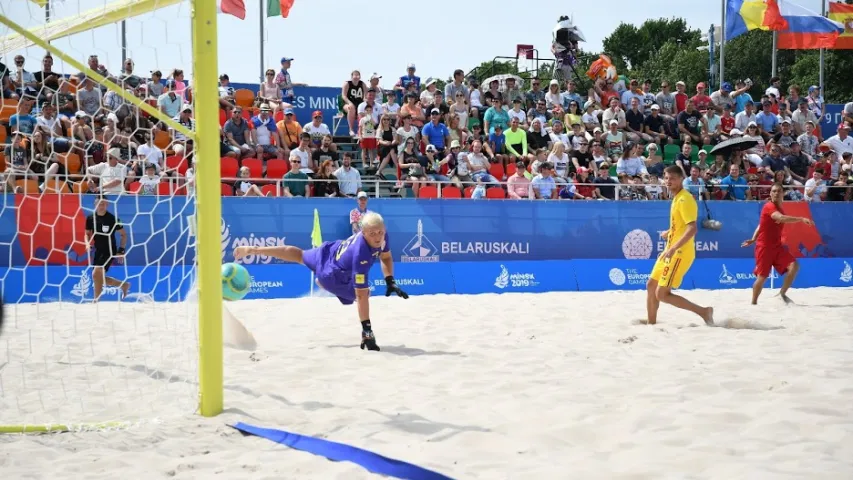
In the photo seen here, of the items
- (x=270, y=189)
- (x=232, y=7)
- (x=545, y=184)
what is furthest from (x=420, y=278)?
(x=232, y=7)

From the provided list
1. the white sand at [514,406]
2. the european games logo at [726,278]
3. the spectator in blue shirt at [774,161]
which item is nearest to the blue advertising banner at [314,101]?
the european games logo at [726,278]

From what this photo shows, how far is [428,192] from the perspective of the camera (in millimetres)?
14328

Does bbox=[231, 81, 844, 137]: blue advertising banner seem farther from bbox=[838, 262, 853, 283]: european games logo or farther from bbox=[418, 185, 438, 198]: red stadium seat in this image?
bbox=[838, 262, 853, 283]: european games logo

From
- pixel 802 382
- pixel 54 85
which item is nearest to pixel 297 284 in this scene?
pixel 54 85

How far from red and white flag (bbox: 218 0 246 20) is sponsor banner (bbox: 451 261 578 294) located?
20.6 feet

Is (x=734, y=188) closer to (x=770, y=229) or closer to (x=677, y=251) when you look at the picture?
(x=770, y=229)

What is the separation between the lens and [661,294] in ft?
26.8

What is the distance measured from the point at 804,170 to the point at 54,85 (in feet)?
48.9

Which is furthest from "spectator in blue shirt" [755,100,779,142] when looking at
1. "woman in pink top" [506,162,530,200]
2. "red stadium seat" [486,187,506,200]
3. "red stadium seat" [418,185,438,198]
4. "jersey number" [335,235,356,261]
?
"jersey number" [335,235,356,261]

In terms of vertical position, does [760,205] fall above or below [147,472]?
above

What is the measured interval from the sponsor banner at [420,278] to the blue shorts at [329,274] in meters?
4.54

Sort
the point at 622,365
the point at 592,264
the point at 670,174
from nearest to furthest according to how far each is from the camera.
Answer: the point at 622,365 < the point at 670,174 < the point at 592,264

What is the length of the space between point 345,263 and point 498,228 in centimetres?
702

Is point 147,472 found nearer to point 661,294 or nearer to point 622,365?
point 622,365
